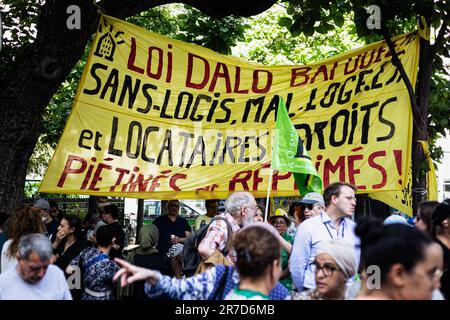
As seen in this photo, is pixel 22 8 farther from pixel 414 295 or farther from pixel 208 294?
pixel 414 295

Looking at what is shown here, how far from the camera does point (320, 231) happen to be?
6539 mm

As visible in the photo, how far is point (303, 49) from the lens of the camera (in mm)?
27719

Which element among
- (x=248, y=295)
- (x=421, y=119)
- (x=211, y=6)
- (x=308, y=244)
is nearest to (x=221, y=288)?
(x=248, y=295)

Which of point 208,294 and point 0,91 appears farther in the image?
point 0,91

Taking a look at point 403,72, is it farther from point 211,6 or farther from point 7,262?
point 7,262

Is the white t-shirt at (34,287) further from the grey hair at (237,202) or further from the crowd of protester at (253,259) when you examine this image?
the grey hair at (237,202)

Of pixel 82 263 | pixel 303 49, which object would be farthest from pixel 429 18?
pixel 303 49

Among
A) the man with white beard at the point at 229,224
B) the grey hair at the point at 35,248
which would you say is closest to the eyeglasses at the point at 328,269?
the grey hair at the point at 35,248

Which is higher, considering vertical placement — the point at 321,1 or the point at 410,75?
the point at 321,1

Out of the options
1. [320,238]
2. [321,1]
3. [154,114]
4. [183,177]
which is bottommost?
[320,238]

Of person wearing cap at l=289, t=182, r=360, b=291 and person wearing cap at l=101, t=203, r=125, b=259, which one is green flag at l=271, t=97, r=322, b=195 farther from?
person wearing cap at l=101, t=203, r=125, b=259

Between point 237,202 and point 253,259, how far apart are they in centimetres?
288

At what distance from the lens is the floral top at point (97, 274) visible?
6926 mm
